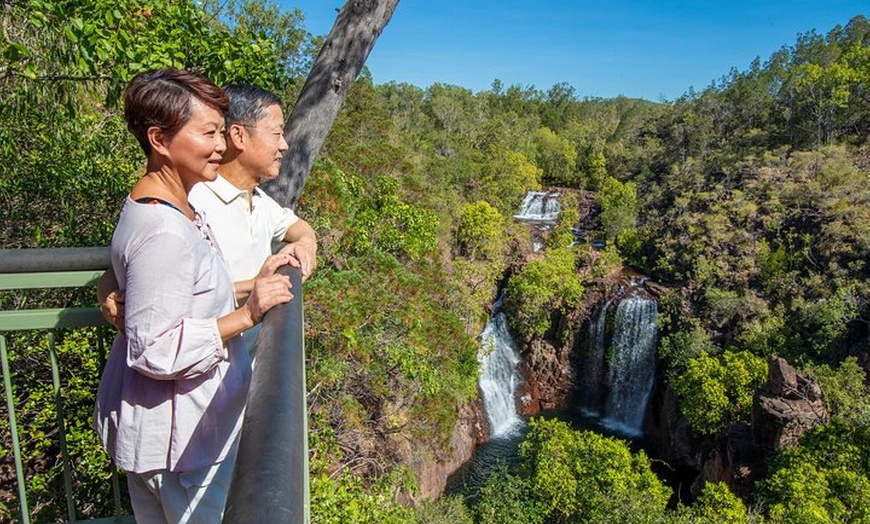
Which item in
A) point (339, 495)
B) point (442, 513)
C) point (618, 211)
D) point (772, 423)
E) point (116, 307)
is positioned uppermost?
point (618, 211)

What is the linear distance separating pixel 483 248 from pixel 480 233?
977 mm

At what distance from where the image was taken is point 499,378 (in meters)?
22.9

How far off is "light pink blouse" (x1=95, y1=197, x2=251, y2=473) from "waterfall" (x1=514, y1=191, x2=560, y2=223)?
108ft

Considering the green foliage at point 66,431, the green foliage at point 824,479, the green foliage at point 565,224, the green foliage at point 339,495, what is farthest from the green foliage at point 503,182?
the green foliage at point 66,431

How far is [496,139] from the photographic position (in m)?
43.5

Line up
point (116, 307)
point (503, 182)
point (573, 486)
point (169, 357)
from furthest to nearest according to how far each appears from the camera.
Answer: point (503, 182) < point (573, 486) < point (116, 307) < point (169, 357)

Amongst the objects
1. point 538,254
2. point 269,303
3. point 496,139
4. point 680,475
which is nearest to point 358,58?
point 269,303

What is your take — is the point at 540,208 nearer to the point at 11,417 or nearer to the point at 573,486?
the point at 573,486

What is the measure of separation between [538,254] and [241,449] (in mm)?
27159

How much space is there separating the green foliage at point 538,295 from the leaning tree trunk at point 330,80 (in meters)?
19.8

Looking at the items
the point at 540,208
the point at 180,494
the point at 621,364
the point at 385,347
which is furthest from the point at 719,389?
the point at 540,208

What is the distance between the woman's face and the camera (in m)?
1.28

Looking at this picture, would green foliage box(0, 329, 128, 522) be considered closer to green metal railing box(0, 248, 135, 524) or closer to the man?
green metal railing box(0, 248, 135, 524)

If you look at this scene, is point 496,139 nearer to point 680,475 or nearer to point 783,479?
point 680,475
